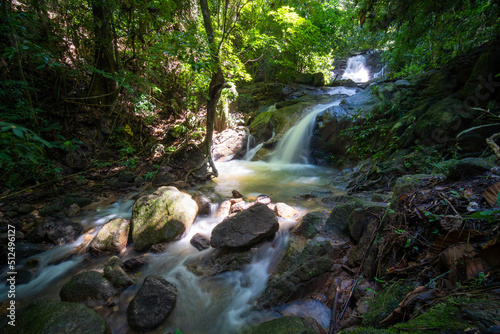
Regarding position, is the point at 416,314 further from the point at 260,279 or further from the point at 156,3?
the point at 156,3

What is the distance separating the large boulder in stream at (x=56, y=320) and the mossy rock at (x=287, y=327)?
5.48ft

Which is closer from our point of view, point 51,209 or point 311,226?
point 311,226

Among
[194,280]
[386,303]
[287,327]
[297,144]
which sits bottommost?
[194,280]

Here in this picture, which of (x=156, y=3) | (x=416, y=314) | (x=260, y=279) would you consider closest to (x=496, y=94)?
(x=416, y=314)

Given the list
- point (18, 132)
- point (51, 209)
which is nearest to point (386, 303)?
point (18, 132)

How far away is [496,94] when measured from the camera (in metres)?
4.01

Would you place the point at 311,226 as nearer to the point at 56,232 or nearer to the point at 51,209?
the point at 56,232

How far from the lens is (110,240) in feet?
12.2

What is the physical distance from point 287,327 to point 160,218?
2983 millimetres

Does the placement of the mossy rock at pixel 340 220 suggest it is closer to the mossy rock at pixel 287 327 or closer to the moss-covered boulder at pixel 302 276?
the moss-covered boulder at pixel 302 276

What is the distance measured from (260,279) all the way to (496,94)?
5.71 meters

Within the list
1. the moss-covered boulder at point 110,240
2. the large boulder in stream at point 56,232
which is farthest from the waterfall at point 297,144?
the large boulder in stream at point 56,232

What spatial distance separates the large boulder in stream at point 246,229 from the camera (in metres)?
3.26

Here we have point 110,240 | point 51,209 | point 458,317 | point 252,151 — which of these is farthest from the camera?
point 252,151
